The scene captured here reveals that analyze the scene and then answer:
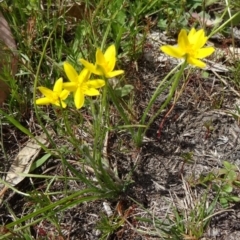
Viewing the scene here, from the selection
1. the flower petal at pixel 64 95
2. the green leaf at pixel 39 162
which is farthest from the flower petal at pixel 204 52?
the green leaf at pixel 39 162

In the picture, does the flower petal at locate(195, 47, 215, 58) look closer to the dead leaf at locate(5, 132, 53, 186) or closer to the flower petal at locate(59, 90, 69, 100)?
the flower petal at locate(59, 90, 69, 100)

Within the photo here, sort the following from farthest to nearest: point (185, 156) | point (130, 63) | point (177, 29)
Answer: point (177, 29) → point (130, 63) → point (185, 156)

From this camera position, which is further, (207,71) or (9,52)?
(207,71)

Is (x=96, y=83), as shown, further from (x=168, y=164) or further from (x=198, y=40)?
(x=168, y=164)

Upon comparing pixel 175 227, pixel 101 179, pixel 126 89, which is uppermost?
pixel 126 89

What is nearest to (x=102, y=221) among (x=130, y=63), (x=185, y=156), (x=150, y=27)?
(x=185, y=156)

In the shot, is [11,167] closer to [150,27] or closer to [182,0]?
[150,27]

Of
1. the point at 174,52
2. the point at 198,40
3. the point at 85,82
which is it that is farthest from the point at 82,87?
the point at 198,40

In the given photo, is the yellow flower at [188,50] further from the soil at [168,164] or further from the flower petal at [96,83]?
the soil at [168,164]
